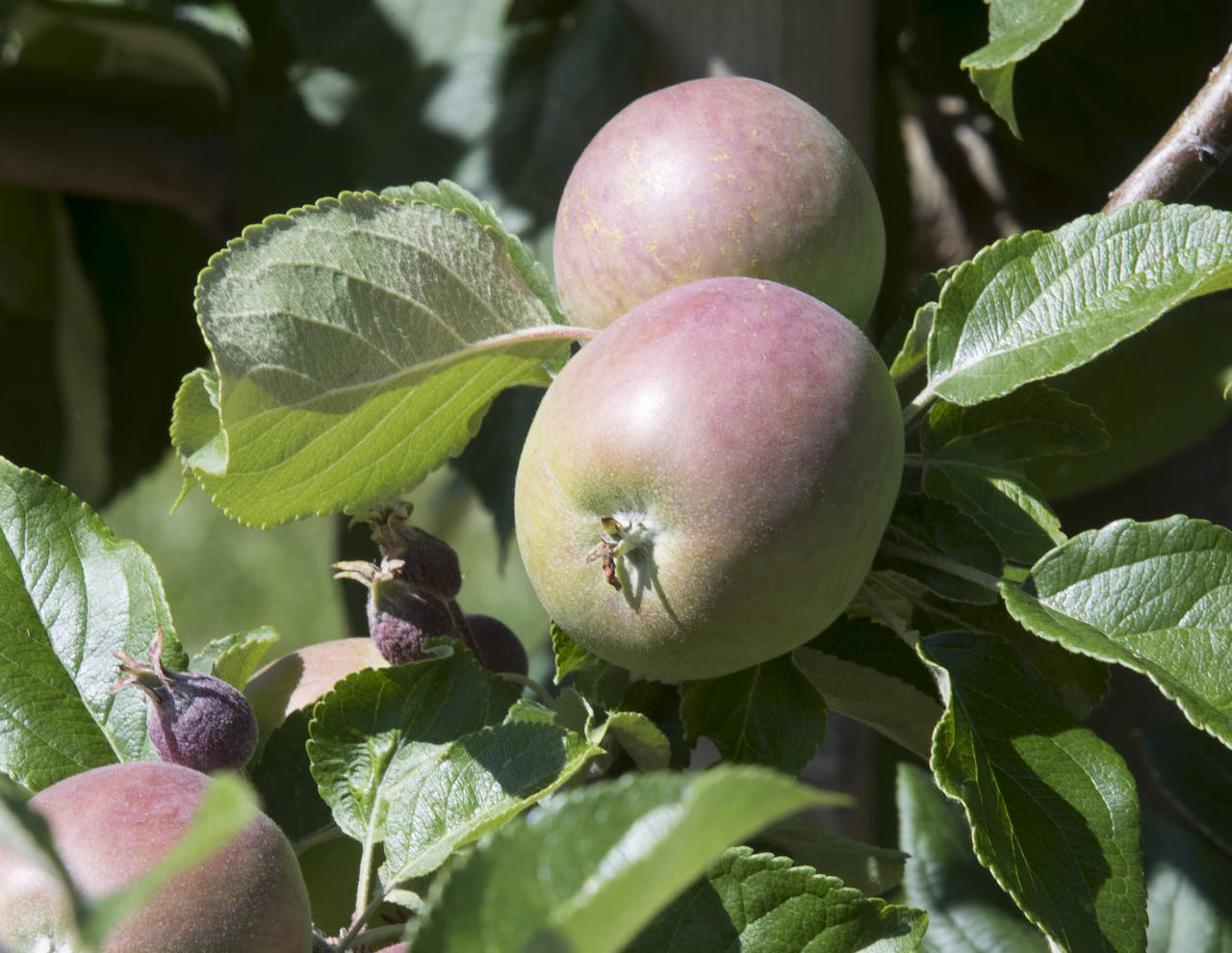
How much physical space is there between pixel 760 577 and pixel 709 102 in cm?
21

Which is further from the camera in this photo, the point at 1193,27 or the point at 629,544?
the point at 1193,27

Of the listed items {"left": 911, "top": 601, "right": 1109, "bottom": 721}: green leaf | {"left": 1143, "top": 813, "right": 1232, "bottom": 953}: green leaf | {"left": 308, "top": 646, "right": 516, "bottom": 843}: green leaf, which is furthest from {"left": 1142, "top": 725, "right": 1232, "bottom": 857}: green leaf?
{"left": 308, "top": 646, "right": 516, "bottom": 843}: green leaf

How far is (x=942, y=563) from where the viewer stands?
49cm

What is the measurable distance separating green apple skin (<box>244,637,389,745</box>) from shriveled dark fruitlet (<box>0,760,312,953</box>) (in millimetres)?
143

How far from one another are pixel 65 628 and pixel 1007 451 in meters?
0.39

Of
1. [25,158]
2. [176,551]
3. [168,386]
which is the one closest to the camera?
[25,158]

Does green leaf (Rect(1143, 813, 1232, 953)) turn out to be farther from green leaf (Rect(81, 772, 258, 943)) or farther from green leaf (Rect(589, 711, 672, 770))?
green leaf (Rect(81, 772, 258, 943))

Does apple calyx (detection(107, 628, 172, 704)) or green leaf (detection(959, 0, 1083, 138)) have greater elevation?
green leaf (detection(959, 0, 1083, 138))

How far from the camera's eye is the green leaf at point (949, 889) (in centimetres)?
71

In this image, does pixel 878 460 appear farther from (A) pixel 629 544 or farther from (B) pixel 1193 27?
(B) pixel 1193 27

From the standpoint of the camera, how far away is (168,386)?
51.3 inches

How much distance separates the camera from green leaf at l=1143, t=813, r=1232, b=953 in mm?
741

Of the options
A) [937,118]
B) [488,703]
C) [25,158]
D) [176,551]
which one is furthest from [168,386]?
[176,551]

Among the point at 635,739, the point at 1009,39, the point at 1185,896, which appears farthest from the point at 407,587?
the point at 1185,896
